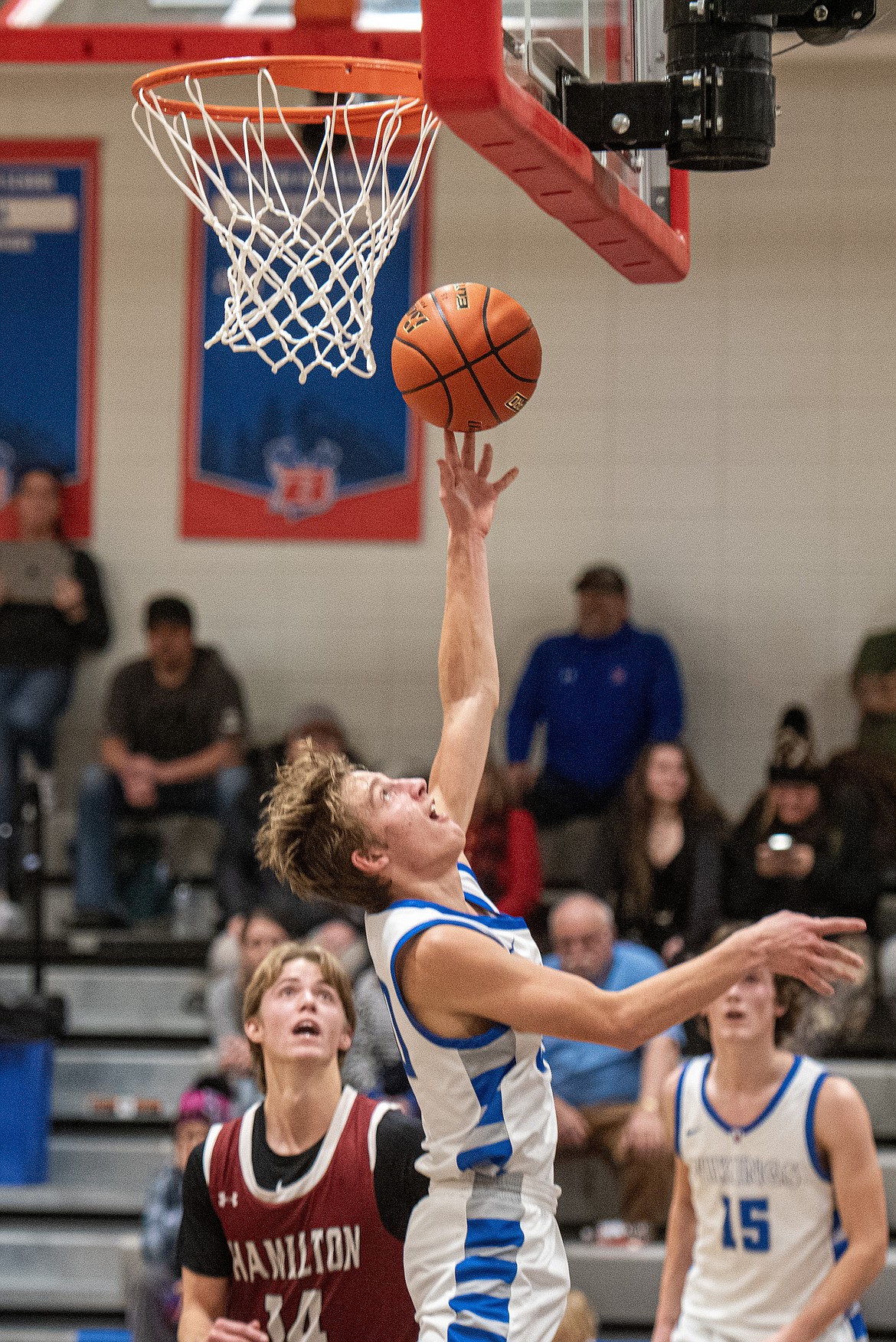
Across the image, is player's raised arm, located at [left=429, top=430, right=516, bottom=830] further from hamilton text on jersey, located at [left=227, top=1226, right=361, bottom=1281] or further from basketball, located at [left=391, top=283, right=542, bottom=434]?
hamilton text on jersey, located at [left=227, top=1226, right=361, bottom=1281]

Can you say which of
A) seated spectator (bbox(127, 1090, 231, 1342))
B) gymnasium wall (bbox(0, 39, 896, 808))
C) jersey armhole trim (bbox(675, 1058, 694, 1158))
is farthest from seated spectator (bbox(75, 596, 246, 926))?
jersey armhole trim (bbox(675, 1058, 694, 1158))

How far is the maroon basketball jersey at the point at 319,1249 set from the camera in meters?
3.75

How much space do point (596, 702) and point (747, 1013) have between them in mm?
4149

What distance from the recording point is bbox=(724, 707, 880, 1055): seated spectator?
725cm

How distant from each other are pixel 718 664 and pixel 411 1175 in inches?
225

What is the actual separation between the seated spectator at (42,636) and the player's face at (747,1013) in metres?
4.92

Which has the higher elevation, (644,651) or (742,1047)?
(644,651)

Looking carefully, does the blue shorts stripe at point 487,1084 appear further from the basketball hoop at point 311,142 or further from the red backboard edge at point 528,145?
the red backboard edge at point 528,145

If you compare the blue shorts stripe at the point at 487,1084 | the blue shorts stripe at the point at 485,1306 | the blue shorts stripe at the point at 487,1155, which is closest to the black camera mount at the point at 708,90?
the blue shorts stripe at the point at 487,1084

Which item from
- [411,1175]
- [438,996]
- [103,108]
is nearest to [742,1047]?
[411,1175]

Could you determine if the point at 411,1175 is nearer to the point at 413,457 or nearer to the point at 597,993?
the point at 597,993

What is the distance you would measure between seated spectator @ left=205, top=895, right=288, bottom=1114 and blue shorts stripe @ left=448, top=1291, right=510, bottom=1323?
3.56 meters

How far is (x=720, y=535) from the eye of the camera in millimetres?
9211

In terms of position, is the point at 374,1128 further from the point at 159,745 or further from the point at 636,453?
the point at 636,453
